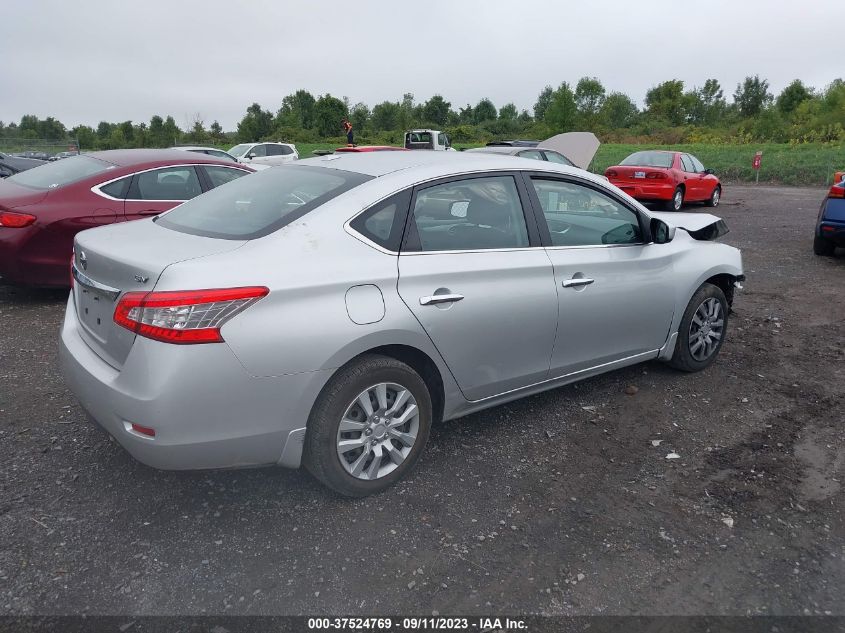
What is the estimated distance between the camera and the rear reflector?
2.64m

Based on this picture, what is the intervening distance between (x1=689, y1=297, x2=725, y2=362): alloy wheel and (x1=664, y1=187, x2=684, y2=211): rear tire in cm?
1122

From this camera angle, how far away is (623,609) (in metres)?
2.52

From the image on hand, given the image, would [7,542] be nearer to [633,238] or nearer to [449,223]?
[449,223]

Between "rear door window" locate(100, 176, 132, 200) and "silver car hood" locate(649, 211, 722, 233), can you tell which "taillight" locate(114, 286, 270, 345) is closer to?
"silver car hood" locate(649, 211, 722, 233)

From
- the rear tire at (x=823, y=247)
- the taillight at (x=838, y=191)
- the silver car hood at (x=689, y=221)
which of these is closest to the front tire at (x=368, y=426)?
the silver car hood at (x=689, y=221)

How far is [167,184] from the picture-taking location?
6949 mm

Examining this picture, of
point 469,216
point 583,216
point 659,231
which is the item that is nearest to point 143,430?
point 469,216

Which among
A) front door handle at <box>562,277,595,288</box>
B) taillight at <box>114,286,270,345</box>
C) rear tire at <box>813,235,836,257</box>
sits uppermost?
taillight at <box>114,286,270,345</box>

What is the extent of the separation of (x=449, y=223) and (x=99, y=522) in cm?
220

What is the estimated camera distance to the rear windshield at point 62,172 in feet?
21.6

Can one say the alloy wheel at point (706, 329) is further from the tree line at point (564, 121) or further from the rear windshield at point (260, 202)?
the tree line at point (564, 121)

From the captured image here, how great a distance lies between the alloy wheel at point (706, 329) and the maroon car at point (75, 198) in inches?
205

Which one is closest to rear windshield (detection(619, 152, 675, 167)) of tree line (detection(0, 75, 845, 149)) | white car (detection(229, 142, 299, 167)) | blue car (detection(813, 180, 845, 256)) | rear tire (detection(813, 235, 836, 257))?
rear tire (detection(813, 235, 836, 257))

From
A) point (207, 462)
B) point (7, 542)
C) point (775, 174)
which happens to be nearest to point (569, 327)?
point (207, 462)
